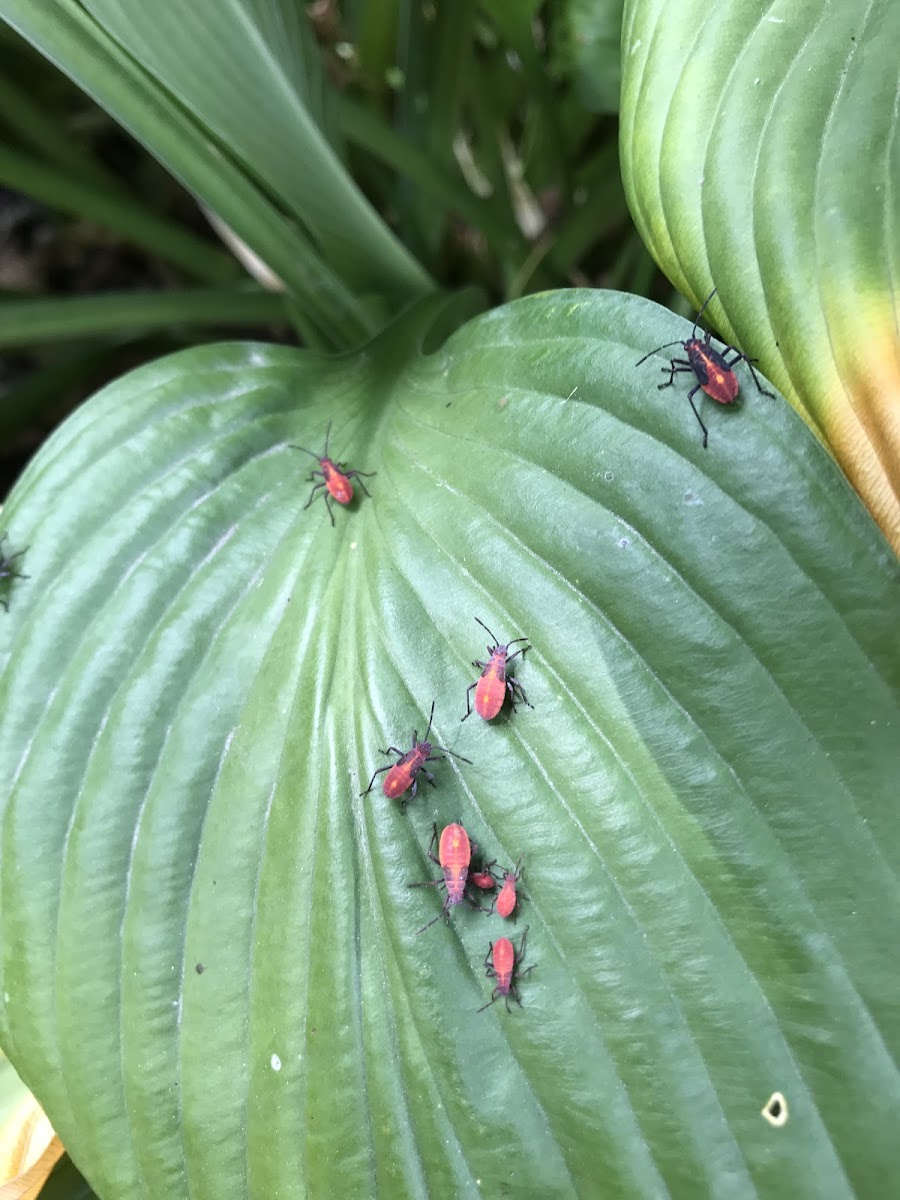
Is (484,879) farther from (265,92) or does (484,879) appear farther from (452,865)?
(265,92)

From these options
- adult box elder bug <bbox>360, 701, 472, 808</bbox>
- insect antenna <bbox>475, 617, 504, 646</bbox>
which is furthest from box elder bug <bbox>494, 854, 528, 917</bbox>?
insect antenna <bbox>475, 617, 504, 646</bbox>

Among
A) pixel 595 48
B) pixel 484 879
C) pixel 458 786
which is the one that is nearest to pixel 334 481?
pixel 458 786

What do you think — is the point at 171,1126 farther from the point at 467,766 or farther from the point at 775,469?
the point at 775,469

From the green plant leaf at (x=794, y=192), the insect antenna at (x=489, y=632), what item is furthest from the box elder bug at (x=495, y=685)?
the green plant leaf at (x=794, y=192)

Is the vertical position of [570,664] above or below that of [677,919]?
above

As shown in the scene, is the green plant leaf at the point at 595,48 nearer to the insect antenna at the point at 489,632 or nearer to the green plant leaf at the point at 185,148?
the green plant leaf at the point at 185,148

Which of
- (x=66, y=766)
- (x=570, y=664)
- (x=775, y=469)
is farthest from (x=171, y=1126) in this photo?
(x=775, y=469)
